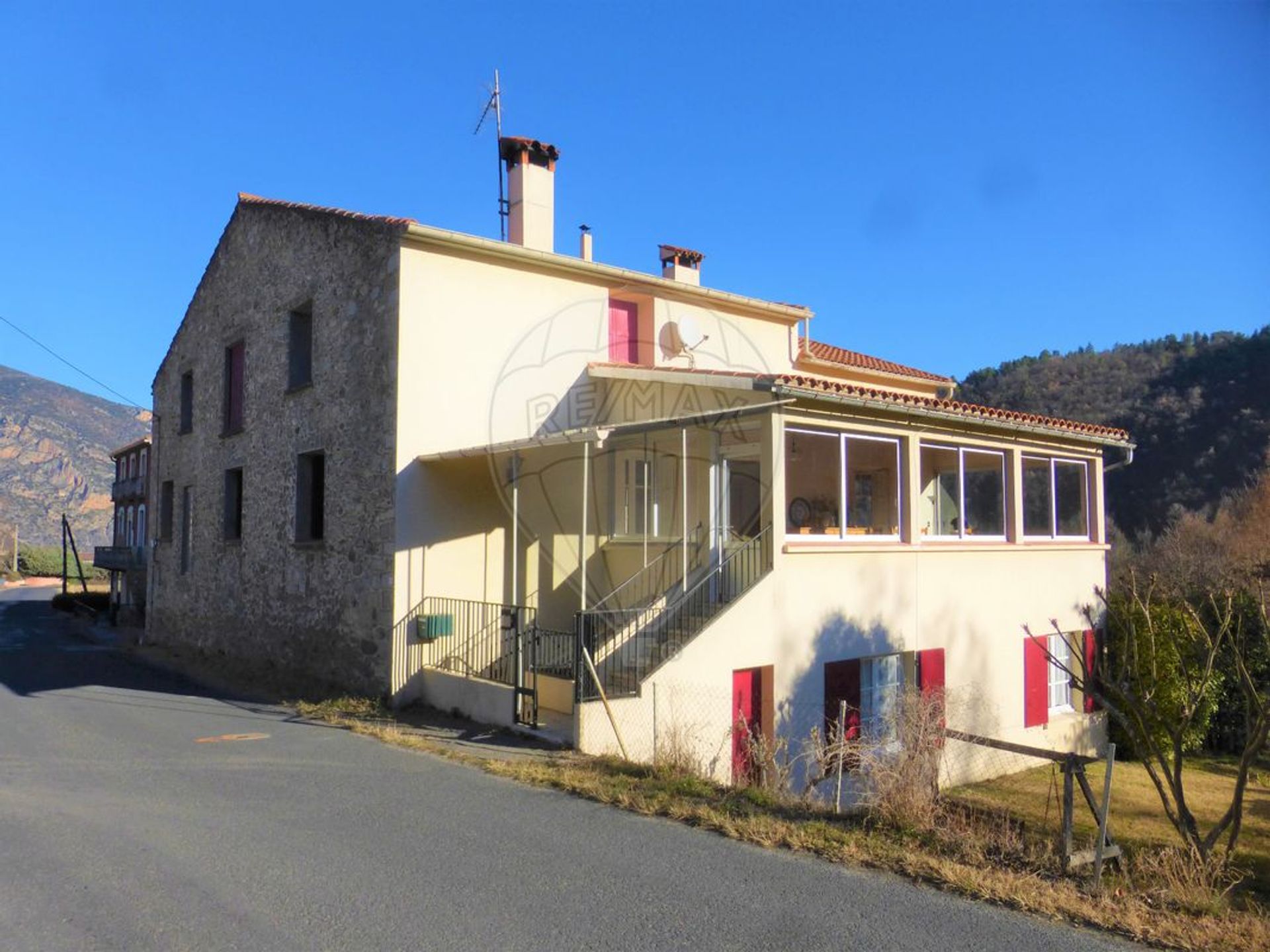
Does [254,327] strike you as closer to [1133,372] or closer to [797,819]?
[797,819]

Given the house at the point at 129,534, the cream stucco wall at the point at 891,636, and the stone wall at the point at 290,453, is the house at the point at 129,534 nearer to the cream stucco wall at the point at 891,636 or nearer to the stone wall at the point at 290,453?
the stone wall at the point at 290,453

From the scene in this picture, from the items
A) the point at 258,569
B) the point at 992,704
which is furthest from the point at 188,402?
the point at 992,704

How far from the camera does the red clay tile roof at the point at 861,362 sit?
61.1ft

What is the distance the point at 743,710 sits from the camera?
10.6m

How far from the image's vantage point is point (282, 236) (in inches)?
621

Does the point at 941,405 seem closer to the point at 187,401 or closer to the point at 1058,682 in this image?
the point at 1058,682

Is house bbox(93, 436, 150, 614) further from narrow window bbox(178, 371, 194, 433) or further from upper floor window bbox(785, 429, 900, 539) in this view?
upper floor window bbox(785, 429, 900, 539)

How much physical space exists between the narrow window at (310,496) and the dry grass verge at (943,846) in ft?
22.4

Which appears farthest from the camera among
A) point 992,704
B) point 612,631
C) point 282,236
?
point 282,236

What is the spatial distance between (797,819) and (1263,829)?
8.44 meters

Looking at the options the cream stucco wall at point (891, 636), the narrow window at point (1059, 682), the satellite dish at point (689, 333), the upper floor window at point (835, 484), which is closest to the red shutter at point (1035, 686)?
the cream stucco wall at point (891, 636)

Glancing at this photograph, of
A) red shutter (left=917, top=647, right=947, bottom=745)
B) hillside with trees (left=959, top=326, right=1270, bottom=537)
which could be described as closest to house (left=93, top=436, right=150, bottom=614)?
red shutter (left=917, top=647, right=947, bottom=745)

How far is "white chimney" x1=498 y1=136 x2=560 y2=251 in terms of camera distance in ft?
50.8

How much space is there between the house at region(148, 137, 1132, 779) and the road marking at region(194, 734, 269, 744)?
2.06 meters
